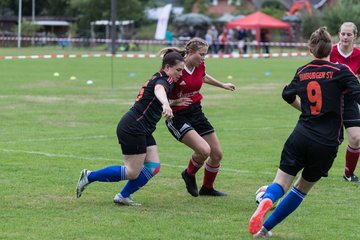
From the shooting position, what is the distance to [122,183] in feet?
32.2

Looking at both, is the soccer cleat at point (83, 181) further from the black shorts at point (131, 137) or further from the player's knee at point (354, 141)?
the player's knee at point (354, 141)

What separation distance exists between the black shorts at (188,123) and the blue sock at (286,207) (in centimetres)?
207

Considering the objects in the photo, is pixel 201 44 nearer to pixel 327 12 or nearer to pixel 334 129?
pixel 334 129

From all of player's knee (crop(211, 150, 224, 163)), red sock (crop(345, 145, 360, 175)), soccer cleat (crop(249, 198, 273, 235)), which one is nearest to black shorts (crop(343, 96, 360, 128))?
red sock (crop(345, 145, 360, 175))

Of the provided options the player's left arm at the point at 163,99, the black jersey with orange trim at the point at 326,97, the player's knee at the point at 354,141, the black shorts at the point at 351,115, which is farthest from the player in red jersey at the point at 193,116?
the black jersey with orange trim at the point at 326,97

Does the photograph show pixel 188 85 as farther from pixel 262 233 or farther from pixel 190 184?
pixel 262 233

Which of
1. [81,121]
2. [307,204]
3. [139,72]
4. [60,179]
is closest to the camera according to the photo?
[307,204]

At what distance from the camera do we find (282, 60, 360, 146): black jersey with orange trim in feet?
22.3

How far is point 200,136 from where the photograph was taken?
29.6 ft

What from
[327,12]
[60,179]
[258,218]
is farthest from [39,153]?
[327,12]

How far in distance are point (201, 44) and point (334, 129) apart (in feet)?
7.65

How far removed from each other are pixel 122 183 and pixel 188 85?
5.50 feet

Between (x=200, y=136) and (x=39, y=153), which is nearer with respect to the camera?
(x=200, y=136)

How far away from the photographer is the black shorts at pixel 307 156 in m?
6.79
